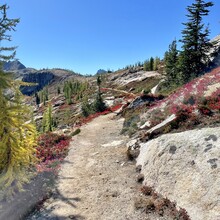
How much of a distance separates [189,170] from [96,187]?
586 centimetres

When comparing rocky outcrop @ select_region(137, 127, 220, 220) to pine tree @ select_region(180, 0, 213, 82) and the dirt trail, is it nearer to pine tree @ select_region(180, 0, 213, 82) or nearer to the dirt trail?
the dirt trail

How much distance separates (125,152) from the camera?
19.3 metres

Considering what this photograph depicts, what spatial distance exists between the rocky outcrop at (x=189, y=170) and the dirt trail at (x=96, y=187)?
5.35ft

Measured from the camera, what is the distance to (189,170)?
445 inches

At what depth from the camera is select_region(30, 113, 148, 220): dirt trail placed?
1172cm

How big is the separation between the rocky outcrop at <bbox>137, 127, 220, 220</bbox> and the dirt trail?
64.2 inches

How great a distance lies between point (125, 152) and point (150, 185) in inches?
249

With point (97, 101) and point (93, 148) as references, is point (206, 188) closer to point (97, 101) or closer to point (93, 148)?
point (93, 148)

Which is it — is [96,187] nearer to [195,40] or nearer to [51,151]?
[51,151]

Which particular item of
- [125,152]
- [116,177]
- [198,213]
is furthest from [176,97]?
[198,213]

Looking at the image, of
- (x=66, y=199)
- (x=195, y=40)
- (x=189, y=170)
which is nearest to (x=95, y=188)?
(x=66, y=199)

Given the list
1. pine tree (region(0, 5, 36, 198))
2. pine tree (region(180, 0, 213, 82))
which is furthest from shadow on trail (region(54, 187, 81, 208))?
pine tree (region(180, 0, 213, 82))

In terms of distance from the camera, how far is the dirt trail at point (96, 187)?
11717 mm

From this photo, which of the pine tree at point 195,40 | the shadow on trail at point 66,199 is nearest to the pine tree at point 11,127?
the shadow on trail at point 66,199
